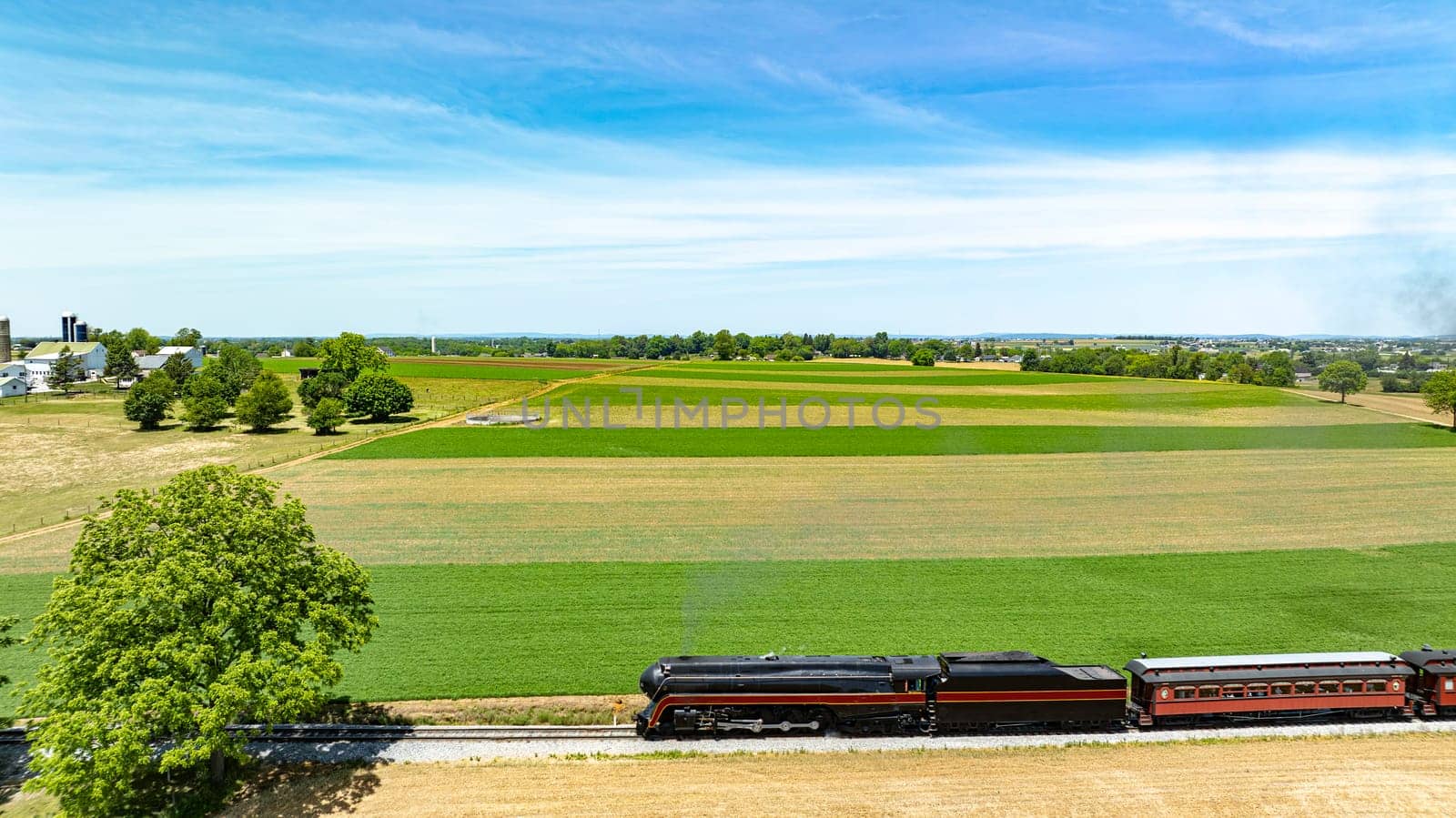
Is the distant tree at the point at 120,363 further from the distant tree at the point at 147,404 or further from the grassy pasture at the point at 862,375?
the grassy pasture at the point at 862,375

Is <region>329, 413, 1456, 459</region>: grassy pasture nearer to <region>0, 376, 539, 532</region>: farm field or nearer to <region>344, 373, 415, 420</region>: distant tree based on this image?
<region>0, 376, 539, 532</region>: farm field

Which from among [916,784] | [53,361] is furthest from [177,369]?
[916,784]

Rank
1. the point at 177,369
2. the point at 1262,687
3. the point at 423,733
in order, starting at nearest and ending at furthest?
the point at 423,733 → the point at 1262,687 → the point at 177,369

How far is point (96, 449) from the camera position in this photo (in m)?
67.5

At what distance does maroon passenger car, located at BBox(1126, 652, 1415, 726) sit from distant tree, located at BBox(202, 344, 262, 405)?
95.7 meters

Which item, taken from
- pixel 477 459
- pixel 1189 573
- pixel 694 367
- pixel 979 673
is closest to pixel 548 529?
pixel 477 459

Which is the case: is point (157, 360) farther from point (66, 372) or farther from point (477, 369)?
point (477, 369)

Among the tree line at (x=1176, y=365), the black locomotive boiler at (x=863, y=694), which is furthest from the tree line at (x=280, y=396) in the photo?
the tree line at (x=1176, y=365)

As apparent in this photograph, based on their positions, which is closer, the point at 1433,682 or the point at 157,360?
the point at 1433,682

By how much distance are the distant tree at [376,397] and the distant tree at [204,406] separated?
12752 millimetres

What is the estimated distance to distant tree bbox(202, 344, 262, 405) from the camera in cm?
9356

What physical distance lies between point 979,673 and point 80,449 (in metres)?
80.9

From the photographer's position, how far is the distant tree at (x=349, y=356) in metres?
99.9

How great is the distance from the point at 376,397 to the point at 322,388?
1840 centimetres
